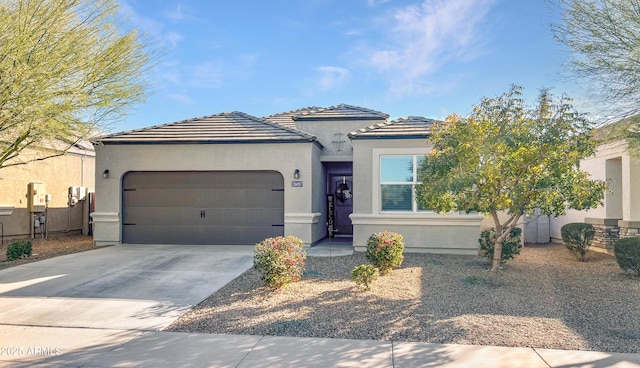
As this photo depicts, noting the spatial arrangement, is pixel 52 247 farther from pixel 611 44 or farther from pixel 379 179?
pixel 611 44

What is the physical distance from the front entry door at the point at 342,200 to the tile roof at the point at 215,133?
3500mm

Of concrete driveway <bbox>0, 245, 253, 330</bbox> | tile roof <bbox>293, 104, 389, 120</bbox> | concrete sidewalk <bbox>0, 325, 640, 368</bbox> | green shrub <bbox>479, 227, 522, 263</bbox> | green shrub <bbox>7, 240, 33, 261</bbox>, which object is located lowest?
concrete sidewalk <bbox>0, 325, 640, 368</bbox>

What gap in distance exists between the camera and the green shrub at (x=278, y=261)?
7020 mm

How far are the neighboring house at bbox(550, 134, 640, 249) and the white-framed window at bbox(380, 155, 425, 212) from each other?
487 cm

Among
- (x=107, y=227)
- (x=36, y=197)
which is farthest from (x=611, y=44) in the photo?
(x=36, y=197)

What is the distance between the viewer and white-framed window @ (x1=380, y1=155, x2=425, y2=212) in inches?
436

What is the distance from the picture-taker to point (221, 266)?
9.17 m

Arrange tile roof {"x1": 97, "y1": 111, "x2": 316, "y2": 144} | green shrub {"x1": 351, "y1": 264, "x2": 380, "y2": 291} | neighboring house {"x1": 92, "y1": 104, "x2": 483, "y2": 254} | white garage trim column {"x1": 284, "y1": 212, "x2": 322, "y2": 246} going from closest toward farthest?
green shrub {"x1": 351, "y1": 264, "x2": 380, "y2": 291}, neighboring house {"x1": 92, "y1": 104, "x2": 483, "y2": 254}, white garage trim column {"x1": 284, "y1": 212, "x2": 322, "y2": 246}, tile roof {"x1": 97, "y1": 111, "x2": 316, "y2": 144}

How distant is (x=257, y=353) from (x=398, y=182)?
7.38 meters

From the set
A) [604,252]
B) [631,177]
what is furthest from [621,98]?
[604,252]

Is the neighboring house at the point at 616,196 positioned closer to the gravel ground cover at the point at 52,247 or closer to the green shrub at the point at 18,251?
the gravel ground cover at the point at 52,247

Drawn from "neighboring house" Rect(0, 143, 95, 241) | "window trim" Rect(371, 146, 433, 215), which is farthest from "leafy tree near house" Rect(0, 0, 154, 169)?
"window trim" Rect(371, 146, 433, 215)

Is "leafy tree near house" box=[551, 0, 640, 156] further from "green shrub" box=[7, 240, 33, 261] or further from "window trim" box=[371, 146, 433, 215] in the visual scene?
"green shrub" box=[7, 240, 33, 261]

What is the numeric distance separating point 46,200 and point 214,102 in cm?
722
